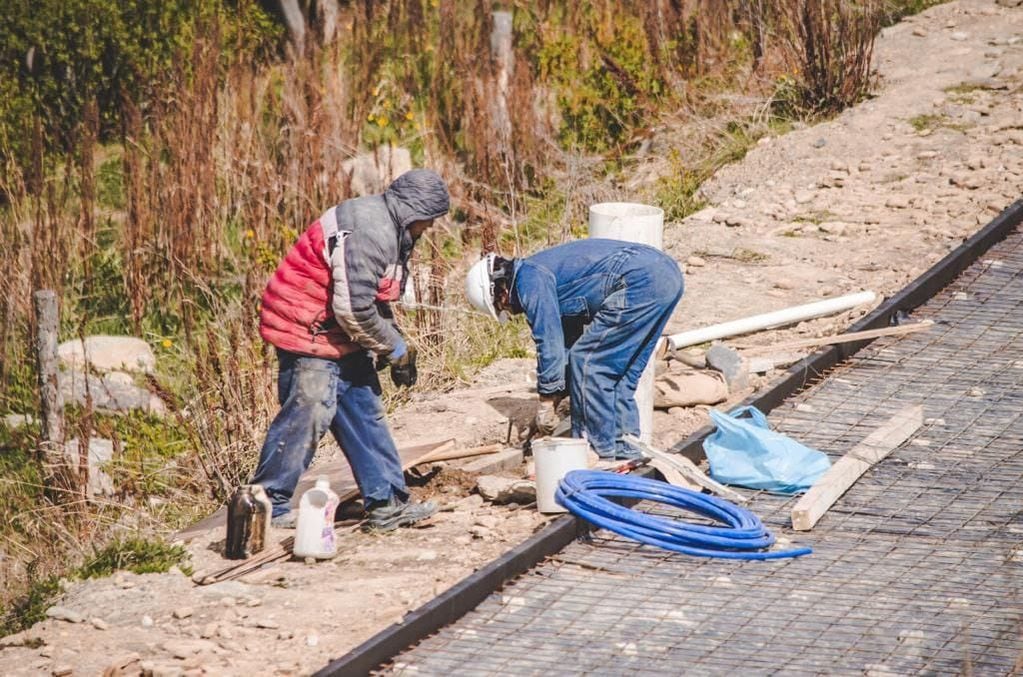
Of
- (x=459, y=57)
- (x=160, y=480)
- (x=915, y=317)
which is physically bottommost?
(x=160, y=480)

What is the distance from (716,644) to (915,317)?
14.7 feet

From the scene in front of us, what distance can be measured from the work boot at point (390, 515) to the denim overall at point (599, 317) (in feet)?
2.89

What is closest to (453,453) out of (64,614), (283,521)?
(283,521)

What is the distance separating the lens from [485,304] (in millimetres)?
7172

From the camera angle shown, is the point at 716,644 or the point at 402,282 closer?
the point at 716,644

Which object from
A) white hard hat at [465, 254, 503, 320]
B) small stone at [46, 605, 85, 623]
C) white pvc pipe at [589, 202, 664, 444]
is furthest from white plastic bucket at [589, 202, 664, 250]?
small stone at [46, 605, 85, 623]

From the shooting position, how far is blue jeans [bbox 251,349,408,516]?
660 cm

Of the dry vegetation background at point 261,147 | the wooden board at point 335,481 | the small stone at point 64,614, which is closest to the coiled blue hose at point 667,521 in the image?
the wooden board at point 335,481

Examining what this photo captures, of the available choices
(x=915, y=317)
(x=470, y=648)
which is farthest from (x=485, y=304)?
(x=915, y=317)

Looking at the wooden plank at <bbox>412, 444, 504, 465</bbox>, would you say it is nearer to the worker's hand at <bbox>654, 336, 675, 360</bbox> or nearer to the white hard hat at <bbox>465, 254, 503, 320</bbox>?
the white hard hat at <bbox>465, 254, 503, 320</bbox>

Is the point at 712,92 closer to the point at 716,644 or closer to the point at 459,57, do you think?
the point at 459,57

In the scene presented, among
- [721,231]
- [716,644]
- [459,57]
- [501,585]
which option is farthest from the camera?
[459,57]

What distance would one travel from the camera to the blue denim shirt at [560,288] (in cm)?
711

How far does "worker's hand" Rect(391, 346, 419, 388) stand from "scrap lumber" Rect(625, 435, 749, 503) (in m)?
1.11
